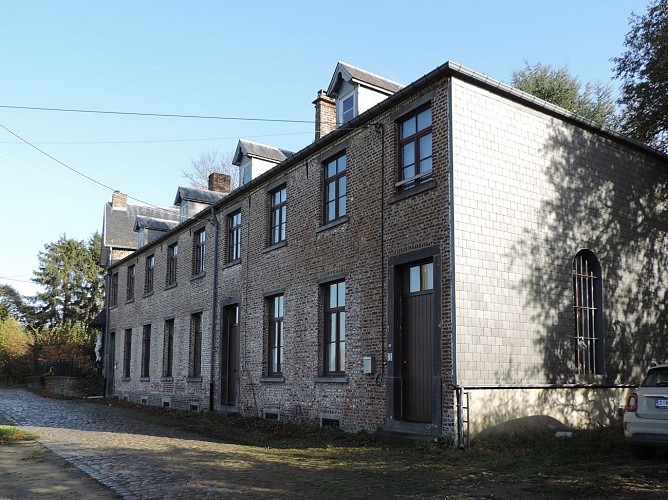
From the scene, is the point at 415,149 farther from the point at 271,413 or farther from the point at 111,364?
the point at 111,364

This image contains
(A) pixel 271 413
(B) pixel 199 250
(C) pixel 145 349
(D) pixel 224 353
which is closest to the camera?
(A) pixel 271 413

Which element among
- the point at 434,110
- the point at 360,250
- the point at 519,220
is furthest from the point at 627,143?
the point at 360,250

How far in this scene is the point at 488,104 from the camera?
480 inches

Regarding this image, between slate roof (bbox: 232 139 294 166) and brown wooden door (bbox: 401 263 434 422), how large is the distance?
9699 millimetres

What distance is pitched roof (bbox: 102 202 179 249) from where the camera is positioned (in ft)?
115

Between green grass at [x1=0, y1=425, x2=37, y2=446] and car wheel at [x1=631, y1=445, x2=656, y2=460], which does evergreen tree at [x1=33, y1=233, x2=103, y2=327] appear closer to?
green grass at [x1=0, y1=425, x2=37, y2=446]

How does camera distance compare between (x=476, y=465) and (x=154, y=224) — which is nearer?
(x=476, y=465)

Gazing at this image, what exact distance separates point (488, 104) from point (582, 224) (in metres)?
3.40

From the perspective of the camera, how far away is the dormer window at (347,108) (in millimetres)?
15381

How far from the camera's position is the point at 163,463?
31.9 feet

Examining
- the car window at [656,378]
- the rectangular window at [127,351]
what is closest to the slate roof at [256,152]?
the rectangular window at [127,351]

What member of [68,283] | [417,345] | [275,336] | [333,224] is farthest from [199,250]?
[68,283]

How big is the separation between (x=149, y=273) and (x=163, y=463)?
1816 cm

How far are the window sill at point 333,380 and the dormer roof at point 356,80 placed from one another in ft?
22.3
